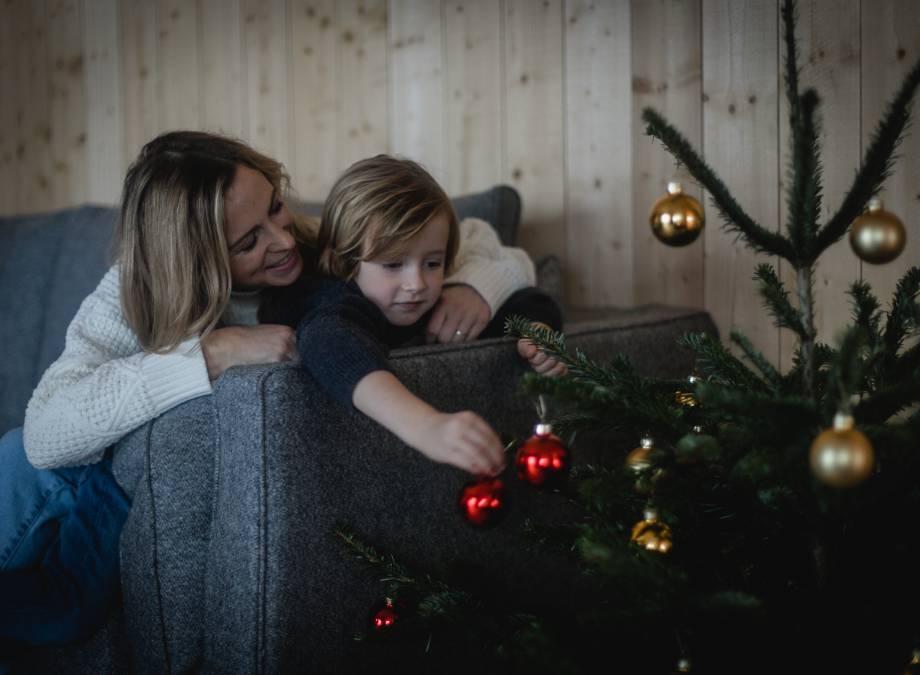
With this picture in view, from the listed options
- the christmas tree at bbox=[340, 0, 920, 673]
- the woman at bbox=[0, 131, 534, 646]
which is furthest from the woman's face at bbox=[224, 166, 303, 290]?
the christmas tree at bbox=[340, 0, 920, 673]

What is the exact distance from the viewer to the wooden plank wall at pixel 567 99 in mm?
1415

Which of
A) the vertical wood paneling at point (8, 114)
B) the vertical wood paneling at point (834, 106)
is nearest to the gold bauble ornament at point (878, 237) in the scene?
the vertical wood paneling at point (834, 106)

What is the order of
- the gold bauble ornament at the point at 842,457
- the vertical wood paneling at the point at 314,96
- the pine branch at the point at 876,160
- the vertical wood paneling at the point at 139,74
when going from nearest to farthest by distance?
1. the gold bauble ornament at the point at 842,457
2. the pine branch at the point at 876,160
3. the vertical wood paneling at the point at 314,96
4. the vertical wood paneling at the point at 139,74

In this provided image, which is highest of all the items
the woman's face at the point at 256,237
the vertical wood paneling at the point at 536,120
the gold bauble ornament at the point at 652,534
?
the vertical wood paneling at the point at 536,120

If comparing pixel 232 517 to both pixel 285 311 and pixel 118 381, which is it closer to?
pixel 118 381

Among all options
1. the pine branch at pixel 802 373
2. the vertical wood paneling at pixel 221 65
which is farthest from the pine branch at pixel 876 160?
the vertical wood paneling at pixel 221 65

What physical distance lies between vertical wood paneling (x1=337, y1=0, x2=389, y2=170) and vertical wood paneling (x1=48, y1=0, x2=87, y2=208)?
1088mm

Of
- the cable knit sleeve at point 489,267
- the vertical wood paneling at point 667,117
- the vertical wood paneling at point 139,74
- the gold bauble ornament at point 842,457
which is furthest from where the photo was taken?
the vertical wood paneling at point 139,74

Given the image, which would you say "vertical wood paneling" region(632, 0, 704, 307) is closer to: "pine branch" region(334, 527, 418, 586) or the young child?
the young child

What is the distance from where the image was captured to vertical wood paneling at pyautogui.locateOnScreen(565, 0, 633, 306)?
5.37ft

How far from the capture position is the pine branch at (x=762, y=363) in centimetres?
79

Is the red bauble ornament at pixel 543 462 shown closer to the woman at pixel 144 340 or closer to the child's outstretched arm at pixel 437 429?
the child's outstretched arm at pixel 437 429

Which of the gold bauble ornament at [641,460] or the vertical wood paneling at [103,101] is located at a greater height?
the vertical wood paneling at [103,101]

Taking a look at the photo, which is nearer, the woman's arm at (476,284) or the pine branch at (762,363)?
the pine branch at (762,363)
